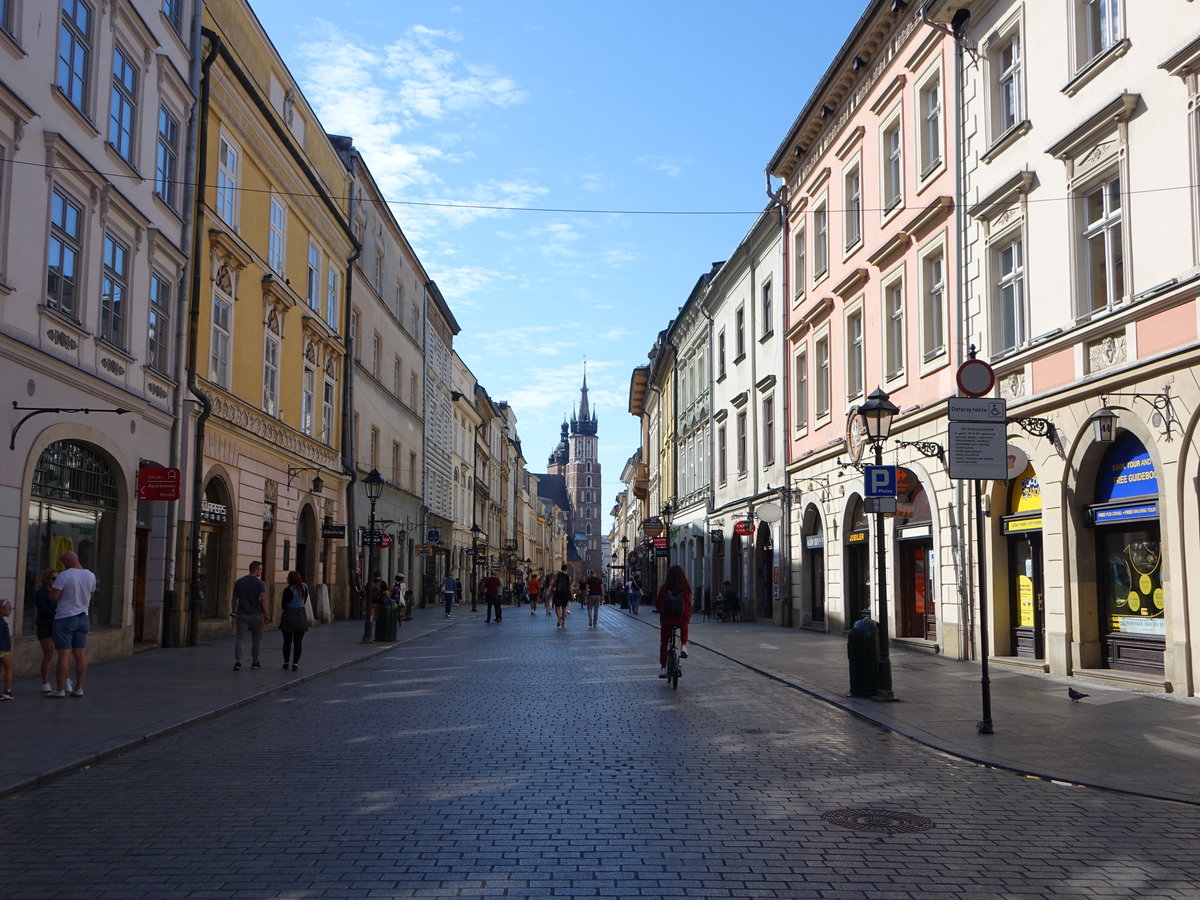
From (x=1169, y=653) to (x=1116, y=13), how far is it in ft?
28.1

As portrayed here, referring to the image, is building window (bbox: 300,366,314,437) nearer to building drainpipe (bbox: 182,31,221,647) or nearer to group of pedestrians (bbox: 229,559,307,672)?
building drainpipe (bbox: 182,31,221,647)

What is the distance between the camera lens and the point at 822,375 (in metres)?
29.7

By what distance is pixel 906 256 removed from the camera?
898 inches

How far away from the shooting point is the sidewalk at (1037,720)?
8.88 meters

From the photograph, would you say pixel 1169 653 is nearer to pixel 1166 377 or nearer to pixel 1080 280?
pixel 1166 377

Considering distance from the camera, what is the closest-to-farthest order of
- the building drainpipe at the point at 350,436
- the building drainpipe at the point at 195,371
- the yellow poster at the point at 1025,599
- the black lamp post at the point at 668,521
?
the yellow poster at the point at 1025,599 → the building drainpipe at the point at 195,371 → the building drainpipe at the point at 350,436 → the black lamp post at the point at 668,521

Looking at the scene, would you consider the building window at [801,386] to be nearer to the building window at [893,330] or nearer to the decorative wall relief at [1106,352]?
the building window at [893,330]

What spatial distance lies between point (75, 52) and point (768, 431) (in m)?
23.1

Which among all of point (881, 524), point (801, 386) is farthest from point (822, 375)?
point (881, 524)

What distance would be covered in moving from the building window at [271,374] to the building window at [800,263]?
1431 centimetres

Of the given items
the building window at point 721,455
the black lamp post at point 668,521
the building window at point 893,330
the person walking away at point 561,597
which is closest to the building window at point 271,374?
the person walking away at point 561,597

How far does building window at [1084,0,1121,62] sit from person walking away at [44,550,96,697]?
591 inches

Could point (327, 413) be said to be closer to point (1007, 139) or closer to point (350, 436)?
point (350, 436)

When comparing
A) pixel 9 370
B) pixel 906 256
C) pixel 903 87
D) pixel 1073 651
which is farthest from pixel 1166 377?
pixel 9 370
